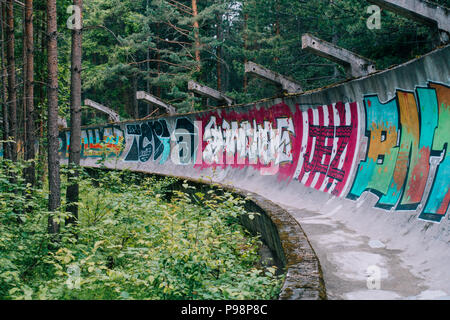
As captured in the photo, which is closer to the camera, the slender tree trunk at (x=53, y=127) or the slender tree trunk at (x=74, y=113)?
the slender tree trunk at (x=53, y=127)

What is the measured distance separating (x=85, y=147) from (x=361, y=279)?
2269 centimetres

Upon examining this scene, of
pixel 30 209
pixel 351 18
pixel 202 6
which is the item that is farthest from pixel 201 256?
pixel 202 6

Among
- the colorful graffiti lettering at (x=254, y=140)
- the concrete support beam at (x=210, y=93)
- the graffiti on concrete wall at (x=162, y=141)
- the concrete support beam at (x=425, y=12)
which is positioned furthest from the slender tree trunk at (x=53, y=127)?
the graffiti on concrete wall at (x=162, y=141)

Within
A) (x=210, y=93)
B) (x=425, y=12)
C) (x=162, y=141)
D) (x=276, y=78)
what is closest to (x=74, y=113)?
(x=276, y=78)

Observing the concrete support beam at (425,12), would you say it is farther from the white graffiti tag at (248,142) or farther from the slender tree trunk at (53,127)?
the slender tree trunk at (53,127)

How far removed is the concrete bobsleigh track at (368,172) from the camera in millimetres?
4469

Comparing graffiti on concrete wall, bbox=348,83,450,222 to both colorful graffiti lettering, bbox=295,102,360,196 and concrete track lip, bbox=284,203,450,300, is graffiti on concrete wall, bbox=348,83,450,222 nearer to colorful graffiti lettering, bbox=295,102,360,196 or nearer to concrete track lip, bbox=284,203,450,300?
colorful graffiti lettering, bbox=295,102,360,196

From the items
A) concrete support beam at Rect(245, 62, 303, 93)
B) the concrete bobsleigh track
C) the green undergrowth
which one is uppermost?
concrete support beam at Rect(245, 62, 303, 93)

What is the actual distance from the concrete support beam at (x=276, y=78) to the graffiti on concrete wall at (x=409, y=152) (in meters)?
3.24

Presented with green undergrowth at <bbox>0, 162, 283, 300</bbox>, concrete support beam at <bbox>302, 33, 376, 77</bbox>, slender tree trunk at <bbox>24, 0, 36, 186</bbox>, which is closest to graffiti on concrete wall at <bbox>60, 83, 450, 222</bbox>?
concrete support beam at <bbox>302, 33, 376, 77</bbox>

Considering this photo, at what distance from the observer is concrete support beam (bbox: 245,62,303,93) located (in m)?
10.2

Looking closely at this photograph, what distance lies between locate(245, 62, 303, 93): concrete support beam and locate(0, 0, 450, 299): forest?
11.6ft

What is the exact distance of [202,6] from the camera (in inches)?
1420
